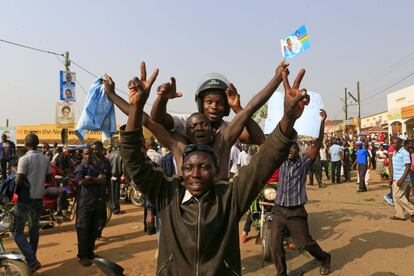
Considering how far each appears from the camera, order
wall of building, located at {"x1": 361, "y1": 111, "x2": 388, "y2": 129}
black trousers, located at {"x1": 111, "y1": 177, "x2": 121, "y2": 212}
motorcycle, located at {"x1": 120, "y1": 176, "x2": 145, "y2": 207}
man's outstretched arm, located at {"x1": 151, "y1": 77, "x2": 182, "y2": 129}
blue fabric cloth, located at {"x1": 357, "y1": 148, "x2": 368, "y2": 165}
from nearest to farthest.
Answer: man's outstretched arm, located at {"x1": 151, "y1": 77, "x2": 182, "y2": 129} < black trousers, located at {"x1": 111, "y1": 177, "x2": 121, "y2": 212} < motorcycle, located at {"x1": 120, "y1": 176, "x2": 145, "y2": 207} < blue fabric cloth, located at {"x1": 357, "y1": 148, "x2": 368, "y2": 165} < wall of building, located at {"x1": 361, "y1": 111, "x2": 388, "y2": 129}

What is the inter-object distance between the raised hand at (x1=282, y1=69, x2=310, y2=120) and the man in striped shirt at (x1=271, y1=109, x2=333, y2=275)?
11.2 feet

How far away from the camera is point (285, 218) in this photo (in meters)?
5.28

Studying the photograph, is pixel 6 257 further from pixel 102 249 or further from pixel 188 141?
pixel 188 141

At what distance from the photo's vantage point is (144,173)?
189 centimetres

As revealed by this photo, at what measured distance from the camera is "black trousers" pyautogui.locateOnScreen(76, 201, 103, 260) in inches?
236

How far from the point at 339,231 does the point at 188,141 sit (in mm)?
6473

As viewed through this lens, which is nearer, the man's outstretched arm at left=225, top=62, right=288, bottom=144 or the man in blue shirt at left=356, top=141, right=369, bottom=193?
the man's outstretched arm at left=225, top=62, right=288, bottom=144

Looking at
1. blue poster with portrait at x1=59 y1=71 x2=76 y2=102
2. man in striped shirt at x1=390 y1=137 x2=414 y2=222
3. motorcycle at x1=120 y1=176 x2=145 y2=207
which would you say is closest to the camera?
man in striped shirt at x1=390 y1=137 x2=414 y2=222

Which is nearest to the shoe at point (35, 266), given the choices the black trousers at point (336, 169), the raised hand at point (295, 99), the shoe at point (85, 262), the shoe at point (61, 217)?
the shoe at point (85, 262)

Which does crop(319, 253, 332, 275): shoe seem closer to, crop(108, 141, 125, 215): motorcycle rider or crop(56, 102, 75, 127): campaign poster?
crop(108, 141, 125, 215): motorcycle rider

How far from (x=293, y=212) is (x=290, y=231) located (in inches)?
10.8

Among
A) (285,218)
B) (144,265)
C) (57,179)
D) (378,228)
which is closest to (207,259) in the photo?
(285,218)

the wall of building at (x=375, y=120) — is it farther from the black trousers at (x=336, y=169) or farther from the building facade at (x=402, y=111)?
the black trousers at (x=336, y=169)

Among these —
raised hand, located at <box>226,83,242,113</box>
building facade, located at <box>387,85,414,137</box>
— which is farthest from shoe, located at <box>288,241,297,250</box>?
building facade, located at <box>387,85,414,137</box>
